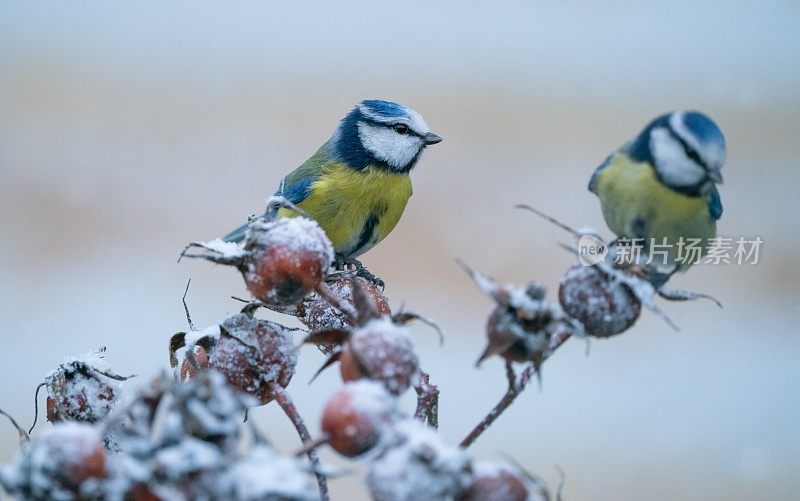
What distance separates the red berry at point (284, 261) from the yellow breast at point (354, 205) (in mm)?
740

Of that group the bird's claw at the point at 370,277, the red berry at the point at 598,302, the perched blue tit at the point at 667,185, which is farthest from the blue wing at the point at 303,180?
the red berry at the point at 598,302

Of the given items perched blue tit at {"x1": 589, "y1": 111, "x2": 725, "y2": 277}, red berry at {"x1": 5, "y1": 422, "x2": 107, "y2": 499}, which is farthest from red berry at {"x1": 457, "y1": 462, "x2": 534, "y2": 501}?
perched blue tit at {"x1": 589, "y1": 111, "x2": 725, "y2": 277}

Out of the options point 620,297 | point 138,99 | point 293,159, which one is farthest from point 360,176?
point 138,99

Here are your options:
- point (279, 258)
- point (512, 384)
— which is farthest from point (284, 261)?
point (512, 384)

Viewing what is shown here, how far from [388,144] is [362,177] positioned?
67 millimetres

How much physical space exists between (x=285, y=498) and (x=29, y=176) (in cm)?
225

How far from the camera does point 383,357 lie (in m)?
0.33

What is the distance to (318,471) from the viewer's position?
317 mm

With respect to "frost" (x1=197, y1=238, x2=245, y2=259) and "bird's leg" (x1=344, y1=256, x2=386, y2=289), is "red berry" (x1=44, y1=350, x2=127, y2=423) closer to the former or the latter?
"frost" (x1=197, y1=238, x2=245, y2=259)

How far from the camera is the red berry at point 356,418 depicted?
30 centimetres

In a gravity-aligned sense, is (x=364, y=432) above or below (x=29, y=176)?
above

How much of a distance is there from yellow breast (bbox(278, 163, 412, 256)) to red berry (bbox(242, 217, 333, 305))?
0.74 metres

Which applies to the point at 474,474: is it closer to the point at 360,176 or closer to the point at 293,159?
the point at 360,176

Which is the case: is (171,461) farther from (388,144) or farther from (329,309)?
(388,144)
